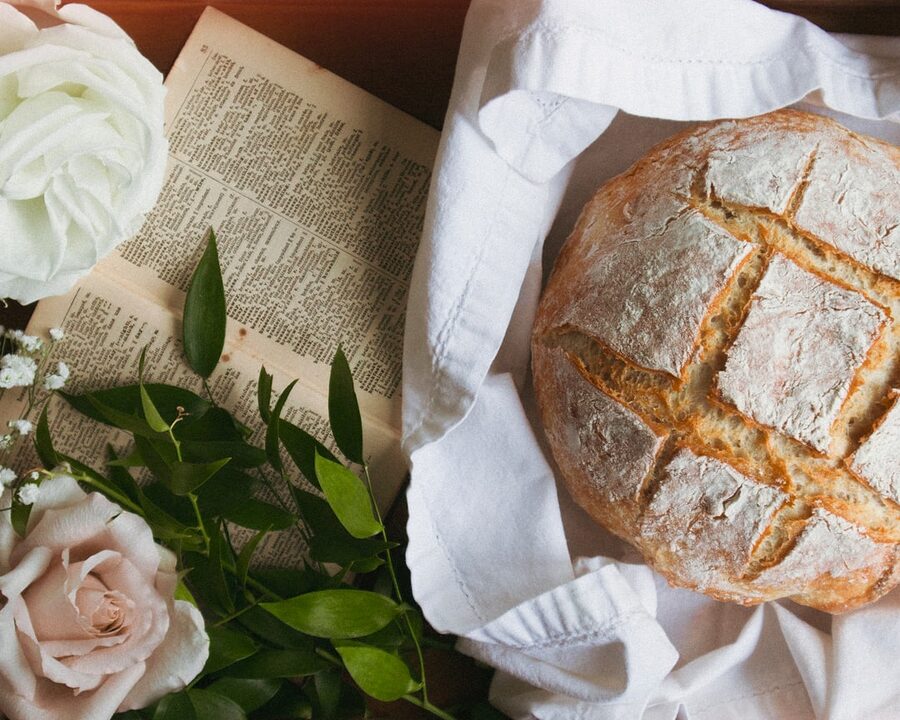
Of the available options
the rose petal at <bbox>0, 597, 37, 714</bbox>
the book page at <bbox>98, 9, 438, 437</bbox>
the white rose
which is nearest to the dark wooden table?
the book page at <bbox>98, 9, 438, 437</bbox>

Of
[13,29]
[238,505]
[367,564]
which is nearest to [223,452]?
[238,505]

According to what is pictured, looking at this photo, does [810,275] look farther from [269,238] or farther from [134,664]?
[134,664]

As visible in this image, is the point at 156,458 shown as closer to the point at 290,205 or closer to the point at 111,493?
the point at 111,493

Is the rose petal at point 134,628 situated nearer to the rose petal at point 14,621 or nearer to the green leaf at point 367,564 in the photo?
the rose petal at point 14,621

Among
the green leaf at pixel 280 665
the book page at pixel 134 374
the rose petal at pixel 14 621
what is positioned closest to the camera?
the rose petal at pixel 14 621

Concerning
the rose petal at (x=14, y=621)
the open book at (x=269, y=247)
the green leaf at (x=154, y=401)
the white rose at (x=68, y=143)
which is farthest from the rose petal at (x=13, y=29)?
the rose petal at (x=14, y=621)

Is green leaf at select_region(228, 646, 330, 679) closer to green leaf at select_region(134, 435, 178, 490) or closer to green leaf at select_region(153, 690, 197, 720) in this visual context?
green leaf at select_region(153, 690, 197, 720)

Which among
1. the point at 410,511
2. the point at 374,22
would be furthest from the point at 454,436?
the point at 374,22
